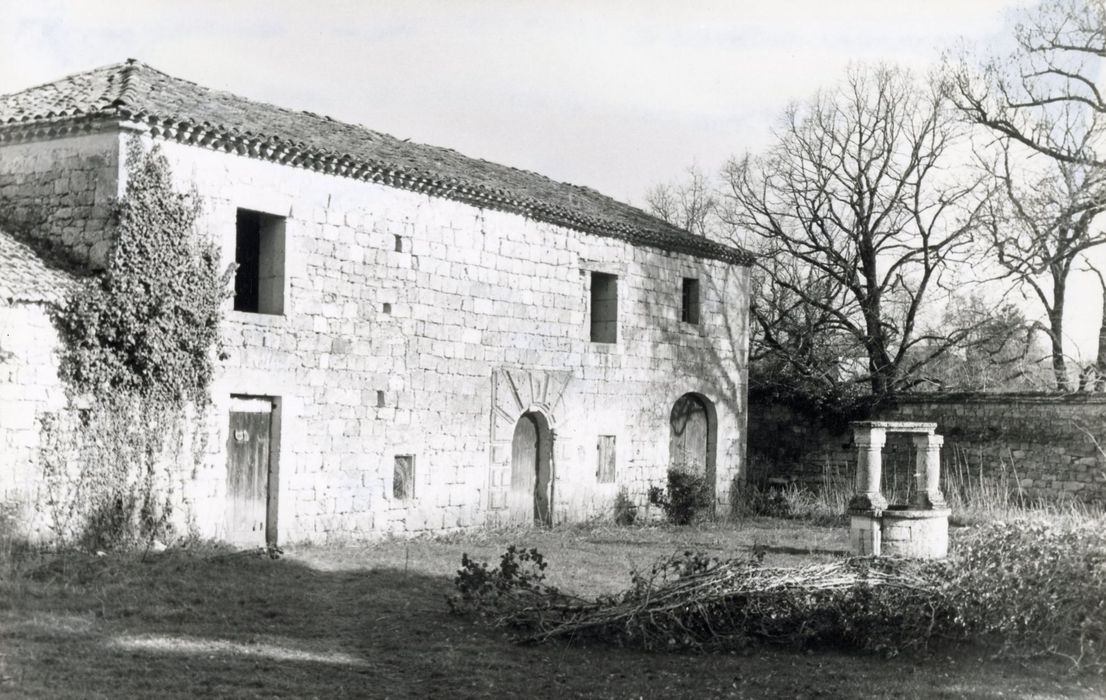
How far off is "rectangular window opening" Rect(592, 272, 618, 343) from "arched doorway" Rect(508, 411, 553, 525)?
2.13 m

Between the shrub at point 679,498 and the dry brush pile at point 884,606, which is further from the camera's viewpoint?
the shrub at point 679,498

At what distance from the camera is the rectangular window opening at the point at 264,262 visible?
45.0 feet

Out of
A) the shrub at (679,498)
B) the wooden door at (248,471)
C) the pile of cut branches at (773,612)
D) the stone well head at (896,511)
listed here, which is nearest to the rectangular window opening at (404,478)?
the wooden door at (248,471)

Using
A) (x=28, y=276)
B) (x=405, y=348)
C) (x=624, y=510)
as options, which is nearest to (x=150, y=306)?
(x=28, y=276)

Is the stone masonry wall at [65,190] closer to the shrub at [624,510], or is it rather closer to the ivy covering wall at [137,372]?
the ivy covering wall at [137,372]

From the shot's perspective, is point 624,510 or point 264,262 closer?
point 264,262

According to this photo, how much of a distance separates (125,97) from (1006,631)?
10320 mm

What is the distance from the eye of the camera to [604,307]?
1891 cm

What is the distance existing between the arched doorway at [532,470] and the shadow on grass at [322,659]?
660 centimetres

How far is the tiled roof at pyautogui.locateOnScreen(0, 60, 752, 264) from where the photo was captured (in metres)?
12.6

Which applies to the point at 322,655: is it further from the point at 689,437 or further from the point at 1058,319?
the point at 1058,319

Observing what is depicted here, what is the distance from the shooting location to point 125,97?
1255 centimetres

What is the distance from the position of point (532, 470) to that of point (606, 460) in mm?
1640

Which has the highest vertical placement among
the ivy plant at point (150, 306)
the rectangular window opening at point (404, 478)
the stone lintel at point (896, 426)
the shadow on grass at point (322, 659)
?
the ivy plant at point (150, 306)
